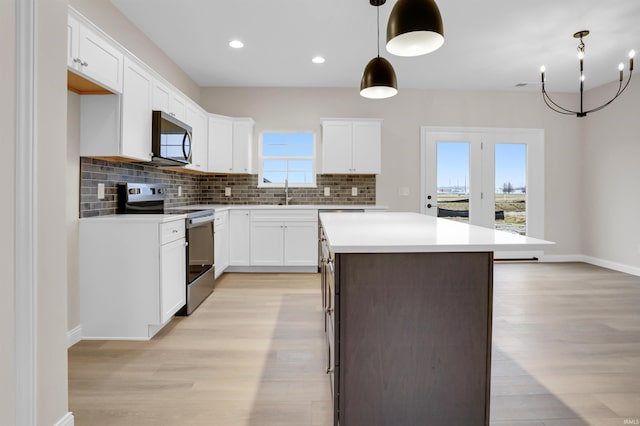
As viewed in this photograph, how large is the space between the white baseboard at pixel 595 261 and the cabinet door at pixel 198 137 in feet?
17.0

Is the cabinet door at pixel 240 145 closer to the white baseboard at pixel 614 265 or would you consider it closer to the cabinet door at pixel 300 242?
the cabinet door at pixel 300 242

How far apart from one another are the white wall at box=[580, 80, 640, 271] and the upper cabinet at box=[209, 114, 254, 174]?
5005 mm

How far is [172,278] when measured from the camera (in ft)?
9.08

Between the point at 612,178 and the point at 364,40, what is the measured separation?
159 inches

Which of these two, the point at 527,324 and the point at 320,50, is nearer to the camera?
the point at 527,324

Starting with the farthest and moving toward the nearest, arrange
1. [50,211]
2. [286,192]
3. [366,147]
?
[286,192] < [366,147] < [50,211]

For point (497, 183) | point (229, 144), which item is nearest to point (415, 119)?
point (497, 183)

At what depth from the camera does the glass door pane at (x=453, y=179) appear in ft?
17.6

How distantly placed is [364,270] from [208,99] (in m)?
4.59

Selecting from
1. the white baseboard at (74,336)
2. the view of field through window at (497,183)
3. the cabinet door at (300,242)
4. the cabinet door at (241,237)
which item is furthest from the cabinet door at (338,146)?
the white baseboard at (74,336)

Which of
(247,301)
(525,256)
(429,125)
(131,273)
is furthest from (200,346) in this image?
(525,256)

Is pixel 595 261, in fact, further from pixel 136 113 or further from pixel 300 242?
pixel 136 113

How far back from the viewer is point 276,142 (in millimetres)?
5227

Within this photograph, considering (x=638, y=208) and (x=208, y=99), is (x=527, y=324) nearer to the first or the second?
(x=638, y=208)
